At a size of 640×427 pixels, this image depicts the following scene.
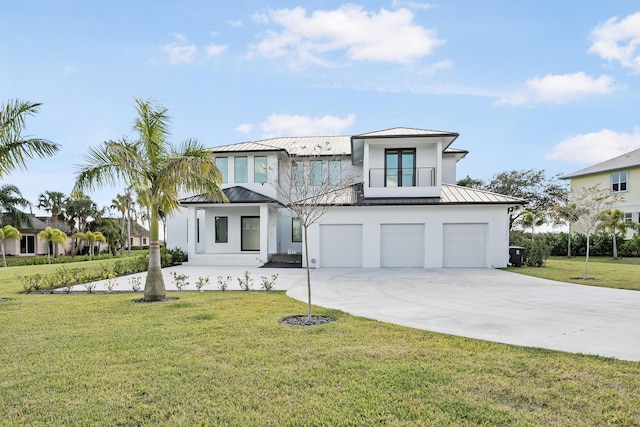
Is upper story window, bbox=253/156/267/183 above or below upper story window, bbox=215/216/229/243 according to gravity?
above

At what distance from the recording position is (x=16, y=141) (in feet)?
30.8

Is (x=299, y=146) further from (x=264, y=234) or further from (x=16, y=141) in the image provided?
(x=16, y=141)

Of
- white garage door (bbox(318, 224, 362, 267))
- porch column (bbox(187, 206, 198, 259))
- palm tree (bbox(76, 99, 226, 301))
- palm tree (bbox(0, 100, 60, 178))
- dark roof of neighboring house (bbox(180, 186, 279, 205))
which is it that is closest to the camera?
palm tree (bbox(76, 99, 226, 301))

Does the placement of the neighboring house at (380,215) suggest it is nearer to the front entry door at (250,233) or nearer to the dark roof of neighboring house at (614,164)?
the front entry door at (250,233)

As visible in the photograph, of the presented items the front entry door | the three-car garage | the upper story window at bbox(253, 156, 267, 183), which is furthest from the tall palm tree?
the three-car garage

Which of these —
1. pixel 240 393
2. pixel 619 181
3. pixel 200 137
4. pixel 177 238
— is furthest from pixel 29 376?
pixel 619 181

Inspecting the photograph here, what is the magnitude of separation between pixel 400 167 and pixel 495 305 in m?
11.8

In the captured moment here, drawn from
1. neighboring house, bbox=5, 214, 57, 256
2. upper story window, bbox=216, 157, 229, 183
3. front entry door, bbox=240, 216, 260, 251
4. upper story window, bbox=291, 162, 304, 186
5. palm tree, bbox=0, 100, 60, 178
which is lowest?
neighboring house, bbox=5, 214, 57, 256

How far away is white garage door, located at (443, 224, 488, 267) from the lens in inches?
670

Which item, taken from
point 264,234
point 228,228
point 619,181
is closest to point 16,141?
point 264,234

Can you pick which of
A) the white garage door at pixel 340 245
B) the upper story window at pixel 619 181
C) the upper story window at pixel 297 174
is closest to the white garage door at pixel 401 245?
the white garage door at pixel 340 245

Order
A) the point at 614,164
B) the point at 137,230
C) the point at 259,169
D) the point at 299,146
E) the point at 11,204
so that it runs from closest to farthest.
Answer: the point at 259,169
the point at 299,146
the point at 614,164
the point at 11,204
the point at 137,230

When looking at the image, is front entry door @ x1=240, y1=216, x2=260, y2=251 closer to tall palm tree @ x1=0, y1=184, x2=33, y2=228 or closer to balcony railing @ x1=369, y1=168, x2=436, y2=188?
balcony railing @ x1=369, y1=168, x2=436, y2=188

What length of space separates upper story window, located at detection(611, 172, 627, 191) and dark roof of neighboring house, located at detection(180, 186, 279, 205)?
93.3 feet
